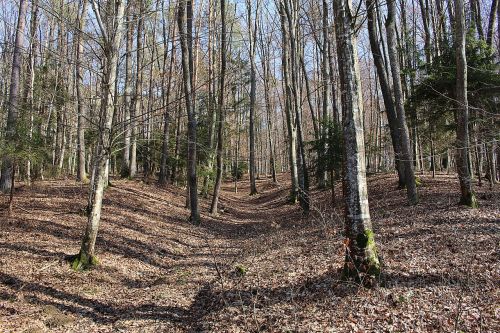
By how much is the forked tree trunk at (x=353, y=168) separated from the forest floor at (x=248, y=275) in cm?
42

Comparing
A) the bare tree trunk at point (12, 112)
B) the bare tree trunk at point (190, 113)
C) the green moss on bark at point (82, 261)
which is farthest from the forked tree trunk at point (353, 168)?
the bare tree trunk at point (12, 112)

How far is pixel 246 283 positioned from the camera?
7.29m

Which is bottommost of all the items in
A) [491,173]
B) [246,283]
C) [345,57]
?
[246,283]

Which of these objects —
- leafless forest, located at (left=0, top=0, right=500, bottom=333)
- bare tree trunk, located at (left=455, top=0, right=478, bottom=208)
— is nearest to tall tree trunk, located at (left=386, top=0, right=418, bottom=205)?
leafless forest, located at (left=0, top=0, right=500, bottom=333)

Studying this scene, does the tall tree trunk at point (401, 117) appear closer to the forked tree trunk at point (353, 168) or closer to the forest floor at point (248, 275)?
the forest floor at point (248, 275)

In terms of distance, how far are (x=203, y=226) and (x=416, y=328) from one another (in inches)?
411

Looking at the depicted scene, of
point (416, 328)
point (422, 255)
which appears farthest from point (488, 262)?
point (416, 328)

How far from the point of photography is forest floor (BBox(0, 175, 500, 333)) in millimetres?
5328

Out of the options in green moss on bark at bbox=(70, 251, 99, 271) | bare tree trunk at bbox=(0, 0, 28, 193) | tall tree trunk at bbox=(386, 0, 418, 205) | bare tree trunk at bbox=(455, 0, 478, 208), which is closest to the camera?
green moss on bark at bbox=(70, 251, 99, 271)

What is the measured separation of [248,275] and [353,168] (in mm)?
3276

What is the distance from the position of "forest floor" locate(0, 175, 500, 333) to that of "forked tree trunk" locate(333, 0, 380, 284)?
0.42 meters

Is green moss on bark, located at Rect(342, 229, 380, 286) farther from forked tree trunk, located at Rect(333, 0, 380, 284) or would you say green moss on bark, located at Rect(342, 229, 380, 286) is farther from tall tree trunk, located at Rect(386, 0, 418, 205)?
tall tree trunk, located at Rect(386, 0, 418, 205)

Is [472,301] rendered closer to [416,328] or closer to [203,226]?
[416,328]

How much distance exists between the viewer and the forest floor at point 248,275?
5.33 m
